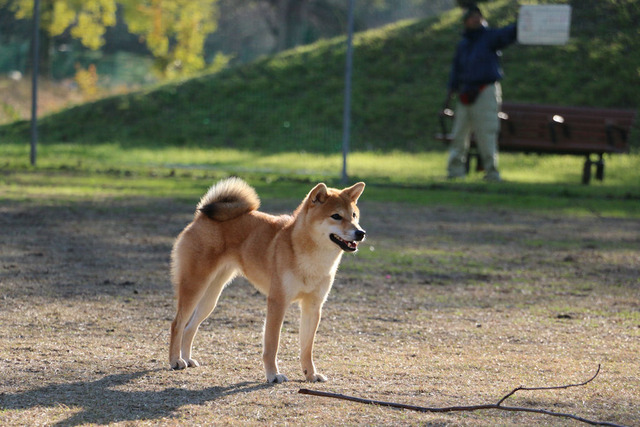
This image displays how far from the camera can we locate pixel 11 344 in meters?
5.83

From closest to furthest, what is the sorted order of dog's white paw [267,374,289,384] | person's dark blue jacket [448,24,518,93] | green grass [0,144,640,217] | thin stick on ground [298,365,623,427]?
thin stick on ground [298,365,623,427] → dog's white paw [267,374,289,384] → green grass [0,144,640,217] → person's dark blue jacket [448,24,518,93]

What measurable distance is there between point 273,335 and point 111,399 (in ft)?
3.28

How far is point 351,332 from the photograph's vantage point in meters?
6.70

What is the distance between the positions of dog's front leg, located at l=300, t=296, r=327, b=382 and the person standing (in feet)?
38.4

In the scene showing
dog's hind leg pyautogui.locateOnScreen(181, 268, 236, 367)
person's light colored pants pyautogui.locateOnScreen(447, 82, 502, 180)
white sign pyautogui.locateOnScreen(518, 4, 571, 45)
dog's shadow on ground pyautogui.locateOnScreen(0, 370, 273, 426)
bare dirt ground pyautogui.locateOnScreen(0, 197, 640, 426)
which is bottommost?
dog's shadow on ground pyautogui.locateOnScreen(0, 370, 273, 426)

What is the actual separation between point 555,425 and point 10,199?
10648mm

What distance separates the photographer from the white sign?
1972cm

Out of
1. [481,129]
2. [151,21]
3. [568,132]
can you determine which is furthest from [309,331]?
[151,21]

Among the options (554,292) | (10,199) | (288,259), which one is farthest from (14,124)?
(288,259)

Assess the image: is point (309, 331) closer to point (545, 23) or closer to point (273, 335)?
point (273, 335)

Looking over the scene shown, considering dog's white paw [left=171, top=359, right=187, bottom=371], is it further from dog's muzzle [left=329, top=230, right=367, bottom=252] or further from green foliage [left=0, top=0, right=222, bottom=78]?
green foliage [left=0, top=0, right=222, bottom=78]

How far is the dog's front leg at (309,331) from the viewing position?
17.7 ft

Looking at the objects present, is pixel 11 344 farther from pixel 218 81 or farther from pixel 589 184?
pixel 218 81

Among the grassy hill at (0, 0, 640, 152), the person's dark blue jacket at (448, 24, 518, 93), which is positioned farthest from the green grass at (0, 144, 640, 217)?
the person's dark blue jacket at (448, 24, 518, 93)
